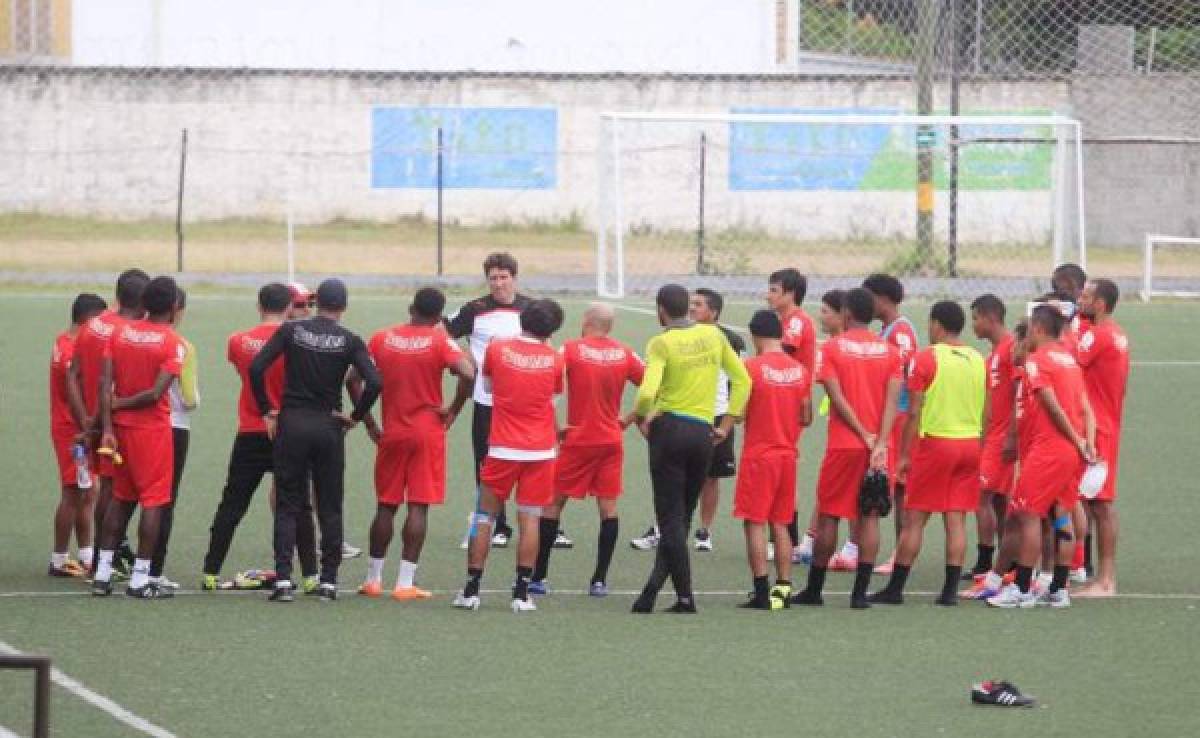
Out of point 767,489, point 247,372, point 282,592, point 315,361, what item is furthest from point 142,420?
point 767,489

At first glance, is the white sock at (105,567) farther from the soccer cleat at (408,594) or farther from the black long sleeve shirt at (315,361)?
the soccer cleat at (408,594)

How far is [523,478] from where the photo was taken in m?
12.3

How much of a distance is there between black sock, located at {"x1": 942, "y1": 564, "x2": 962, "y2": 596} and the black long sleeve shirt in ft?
11.5

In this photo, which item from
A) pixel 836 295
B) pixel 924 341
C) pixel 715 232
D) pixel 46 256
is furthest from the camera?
pixel 715 232

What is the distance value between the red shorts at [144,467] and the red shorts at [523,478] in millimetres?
1865

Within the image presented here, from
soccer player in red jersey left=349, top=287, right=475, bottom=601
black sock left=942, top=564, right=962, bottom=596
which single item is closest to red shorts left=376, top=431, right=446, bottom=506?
soccer player in red jersey left=349, top=287, right=475, bottom=601

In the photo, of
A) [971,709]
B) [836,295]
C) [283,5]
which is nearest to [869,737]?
[971,709]

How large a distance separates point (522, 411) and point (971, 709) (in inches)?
135

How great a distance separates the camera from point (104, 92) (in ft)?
146

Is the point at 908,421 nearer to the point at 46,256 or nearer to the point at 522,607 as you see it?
the point at 522,607

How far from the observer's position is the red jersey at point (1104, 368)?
43.7 ft

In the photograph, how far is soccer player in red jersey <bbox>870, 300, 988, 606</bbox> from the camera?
12.6 meters

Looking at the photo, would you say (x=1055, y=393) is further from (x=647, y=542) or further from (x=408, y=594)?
(x=408, y=594)

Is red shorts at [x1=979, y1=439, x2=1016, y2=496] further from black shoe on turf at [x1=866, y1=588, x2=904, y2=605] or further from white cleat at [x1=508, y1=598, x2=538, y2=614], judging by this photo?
white cleat at [x1=508, y1=598, x2=538, y2=614]
